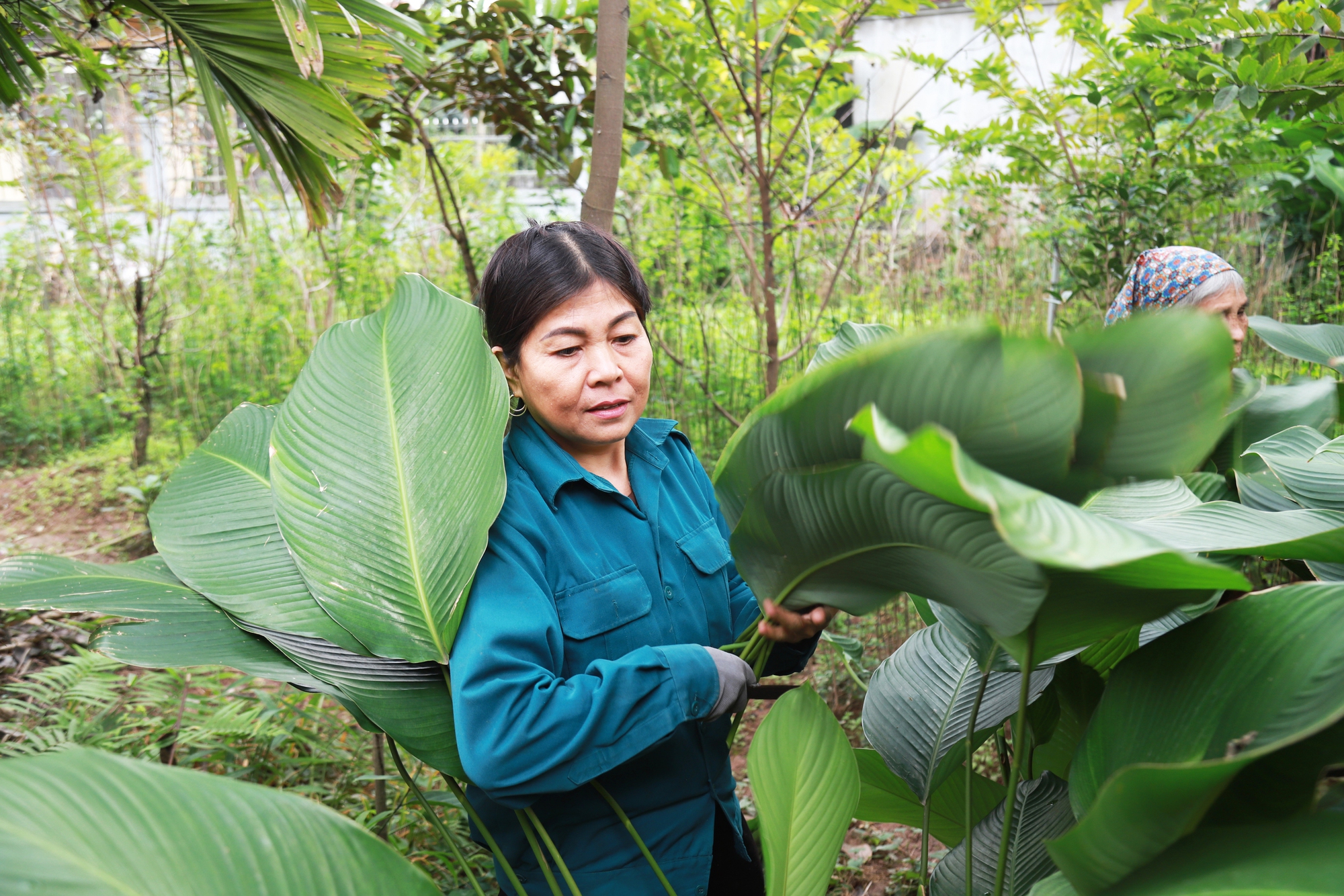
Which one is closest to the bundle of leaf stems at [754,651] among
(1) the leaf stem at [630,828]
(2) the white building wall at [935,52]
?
(1) the leaf stem at [630,828]

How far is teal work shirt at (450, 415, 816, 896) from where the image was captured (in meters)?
0.76

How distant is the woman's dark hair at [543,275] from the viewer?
3.20 feet

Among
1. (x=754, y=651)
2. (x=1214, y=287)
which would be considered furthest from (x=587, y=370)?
(x=1214, y=287)

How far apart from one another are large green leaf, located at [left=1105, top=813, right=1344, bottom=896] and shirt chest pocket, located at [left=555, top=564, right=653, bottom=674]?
50cm

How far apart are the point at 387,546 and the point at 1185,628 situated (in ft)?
2.15

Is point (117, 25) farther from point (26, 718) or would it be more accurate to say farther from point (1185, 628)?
point (1185, 628)

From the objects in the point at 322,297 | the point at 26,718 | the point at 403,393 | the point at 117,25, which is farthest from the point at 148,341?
the point at 403,393

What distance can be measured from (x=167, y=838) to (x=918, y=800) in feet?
2.49

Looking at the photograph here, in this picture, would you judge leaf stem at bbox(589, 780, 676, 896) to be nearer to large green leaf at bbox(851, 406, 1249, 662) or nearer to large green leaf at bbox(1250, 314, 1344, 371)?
large green leaf at bbox(851, 406, 1249, 662)

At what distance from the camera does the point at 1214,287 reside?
217 cm

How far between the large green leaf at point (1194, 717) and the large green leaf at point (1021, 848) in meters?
0.20

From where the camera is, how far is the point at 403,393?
3.01 feet

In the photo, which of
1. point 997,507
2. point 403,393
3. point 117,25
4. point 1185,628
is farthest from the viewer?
point 117,25

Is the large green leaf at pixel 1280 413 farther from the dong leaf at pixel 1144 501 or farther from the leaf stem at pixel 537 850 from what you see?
the leaf stem at pixel 537 850
